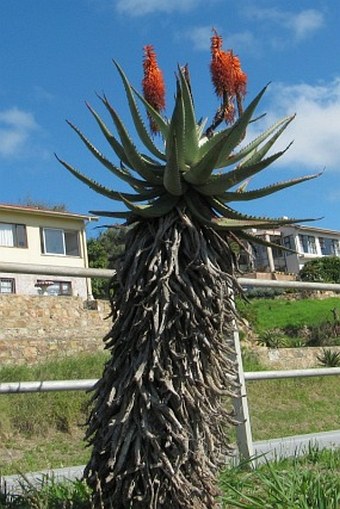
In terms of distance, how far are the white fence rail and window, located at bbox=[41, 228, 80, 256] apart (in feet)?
125

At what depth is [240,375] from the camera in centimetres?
392

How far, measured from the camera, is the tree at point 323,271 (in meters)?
56.7

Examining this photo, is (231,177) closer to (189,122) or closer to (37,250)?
(189,122)

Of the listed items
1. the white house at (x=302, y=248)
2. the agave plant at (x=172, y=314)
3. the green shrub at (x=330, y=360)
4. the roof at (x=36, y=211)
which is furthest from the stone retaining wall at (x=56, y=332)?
the white house at (x=302, y=248)

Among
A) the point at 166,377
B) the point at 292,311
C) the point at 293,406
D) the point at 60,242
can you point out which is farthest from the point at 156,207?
the point at 60,242

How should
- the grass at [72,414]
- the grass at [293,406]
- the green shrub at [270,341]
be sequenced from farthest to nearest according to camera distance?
the green shrub at [270,341] < the grass at [293,406] < the grass at [72,414]

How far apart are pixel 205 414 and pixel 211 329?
0.34 metres

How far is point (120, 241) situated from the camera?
10.4ft

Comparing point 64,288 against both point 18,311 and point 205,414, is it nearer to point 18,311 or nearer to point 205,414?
point 18,311

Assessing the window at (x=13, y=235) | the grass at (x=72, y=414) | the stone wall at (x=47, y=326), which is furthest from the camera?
the window at (x=13, y=235)

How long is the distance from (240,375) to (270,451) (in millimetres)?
619

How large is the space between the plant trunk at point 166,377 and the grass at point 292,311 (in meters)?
29.3

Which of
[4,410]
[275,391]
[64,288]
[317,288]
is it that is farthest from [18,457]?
[64,288]

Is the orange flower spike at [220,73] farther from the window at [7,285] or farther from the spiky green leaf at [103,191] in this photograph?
the window at [7,285]
